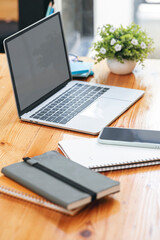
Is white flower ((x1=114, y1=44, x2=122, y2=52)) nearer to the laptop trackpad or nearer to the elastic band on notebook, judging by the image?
the laptop trackpad

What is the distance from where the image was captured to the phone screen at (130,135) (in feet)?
3.51

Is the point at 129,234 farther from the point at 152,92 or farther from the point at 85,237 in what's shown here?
the point at 152,92

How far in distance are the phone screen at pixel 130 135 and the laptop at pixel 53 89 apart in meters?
0.07

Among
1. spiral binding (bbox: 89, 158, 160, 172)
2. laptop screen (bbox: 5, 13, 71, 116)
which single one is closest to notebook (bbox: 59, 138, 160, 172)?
spiral binding (bbox: 89, 158, 160, 172)

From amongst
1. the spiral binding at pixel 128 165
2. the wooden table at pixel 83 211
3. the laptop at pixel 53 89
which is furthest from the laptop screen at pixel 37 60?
the spiral binding at pixel 128 165

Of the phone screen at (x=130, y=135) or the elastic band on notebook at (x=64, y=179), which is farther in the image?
the phone screen at (x=130, y=135)

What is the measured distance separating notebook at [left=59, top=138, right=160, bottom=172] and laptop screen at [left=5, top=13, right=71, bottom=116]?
0.97 ft

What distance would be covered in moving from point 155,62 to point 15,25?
179 centimetres

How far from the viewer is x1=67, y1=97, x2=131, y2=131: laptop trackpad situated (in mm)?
1221

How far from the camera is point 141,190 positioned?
93 cm

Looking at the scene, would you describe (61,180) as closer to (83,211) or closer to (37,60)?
(83,211)

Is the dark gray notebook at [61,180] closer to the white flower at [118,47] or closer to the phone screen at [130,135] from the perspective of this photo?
the phone screen at [130,135]

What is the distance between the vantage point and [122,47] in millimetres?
1565

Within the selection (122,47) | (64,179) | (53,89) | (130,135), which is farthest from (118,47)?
(64,179)
